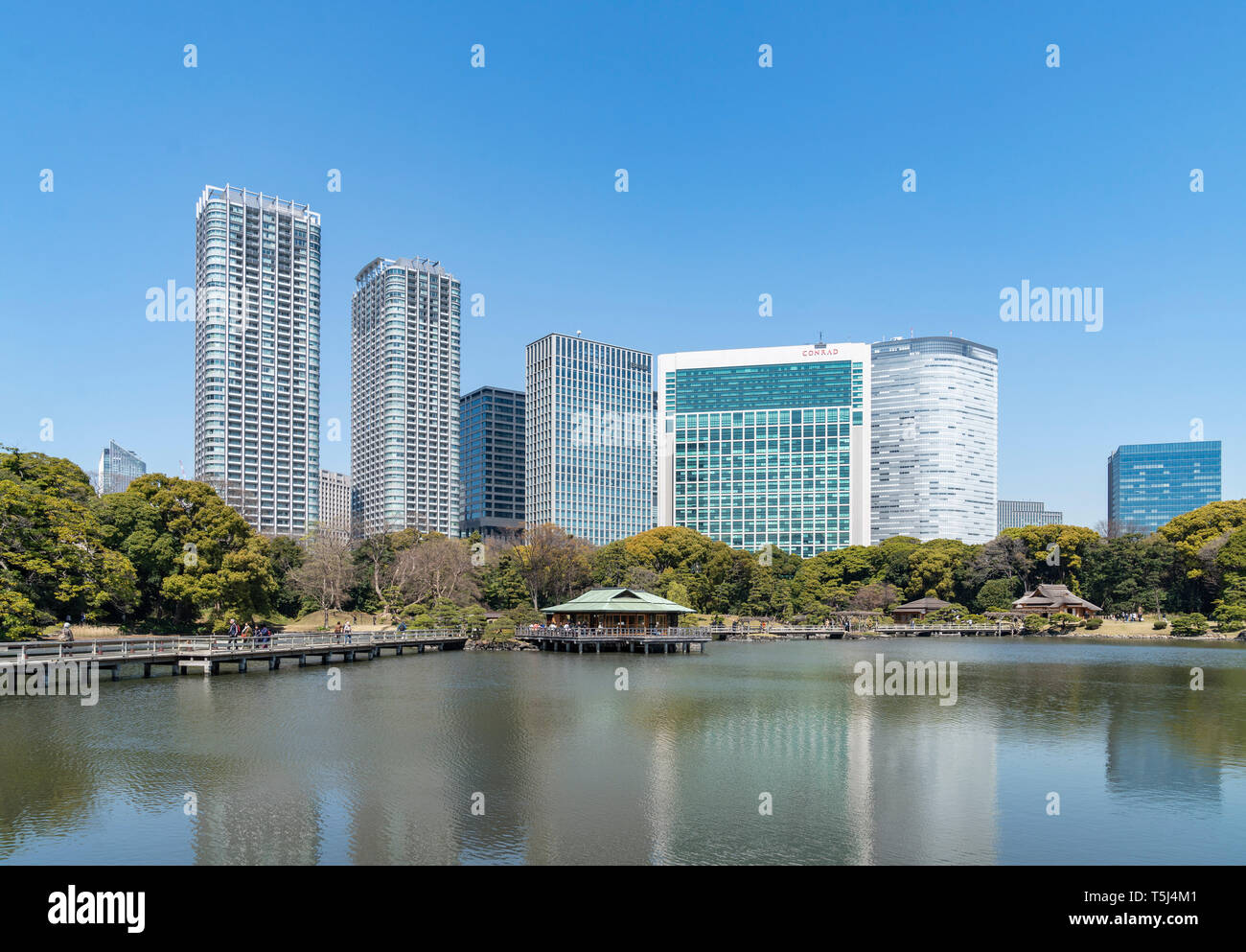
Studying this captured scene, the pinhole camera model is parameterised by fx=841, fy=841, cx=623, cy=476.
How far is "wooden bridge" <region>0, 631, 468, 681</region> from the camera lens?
35.7 m

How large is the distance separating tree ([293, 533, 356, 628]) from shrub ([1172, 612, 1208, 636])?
233ft

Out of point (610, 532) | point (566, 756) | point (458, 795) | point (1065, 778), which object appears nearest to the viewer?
point (458, 795)

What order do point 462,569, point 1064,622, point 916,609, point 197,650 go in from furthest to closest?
point 916,609 < point 1064,622 < point 462,569 < point 197,650

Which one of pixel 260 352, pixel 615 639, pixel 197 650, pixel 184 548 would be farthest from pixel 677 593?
pixel 260 352

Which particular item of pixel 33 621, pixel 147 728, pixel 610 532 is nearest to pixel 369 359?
pixel 610 532

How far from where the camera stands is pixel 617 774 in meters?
21.4

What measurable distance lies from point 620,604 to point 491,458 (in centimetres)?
13256

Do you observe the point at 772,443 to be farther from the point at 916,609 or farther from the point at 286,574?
the point at 286,574

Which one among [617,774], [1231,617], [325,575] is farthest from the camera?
[1231,617]

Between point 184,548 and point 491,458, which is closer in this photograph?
point 184,548

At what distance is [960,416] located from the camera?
195750 millimetres
